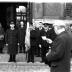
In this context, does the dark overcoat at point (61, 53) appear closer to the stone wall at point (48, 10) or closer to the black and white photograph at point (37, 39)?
the black and white photograph at point (37, 39)

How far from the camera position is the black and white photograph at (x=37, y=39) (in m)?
5.52

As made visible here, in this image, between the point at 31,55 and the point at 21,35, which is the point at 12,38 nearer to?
the point at 21,35

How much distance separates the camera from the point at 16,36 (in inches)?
524

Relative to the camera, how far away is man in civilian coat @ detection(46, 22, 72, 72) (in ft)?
17.6

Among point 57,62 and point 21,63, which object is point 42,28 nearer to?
point 21,63

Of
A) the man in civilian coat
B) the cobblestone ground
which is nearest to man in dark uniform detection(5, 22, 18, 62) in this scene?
the cobblestone ground

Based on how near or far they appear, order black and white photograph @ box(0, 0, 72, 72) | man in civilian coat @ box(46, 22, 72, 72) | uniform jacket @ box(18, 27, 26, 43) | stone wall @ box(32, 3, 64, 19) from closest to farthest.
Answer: man in civilian coat @ box(46, 22, 72, 72) → black and white photograph @ box(0, 0, 72, 72) → uniform jacket @ box(18, 27, 26, 43) → stone wall @ box(32, 3, 64, 19)

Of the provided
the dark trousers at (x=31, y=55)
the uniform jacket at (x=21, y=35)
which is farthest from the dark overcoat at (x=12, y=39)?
the dark trousers at (x=31, y=55)

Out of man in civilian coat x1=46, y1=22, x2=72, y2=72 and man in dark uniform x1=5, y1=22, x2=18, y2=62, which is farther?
man in dark uniform x1=5, y1=22, x2=18, y2=62

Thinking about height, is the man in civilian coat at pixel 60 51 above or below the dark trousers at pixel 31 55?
above

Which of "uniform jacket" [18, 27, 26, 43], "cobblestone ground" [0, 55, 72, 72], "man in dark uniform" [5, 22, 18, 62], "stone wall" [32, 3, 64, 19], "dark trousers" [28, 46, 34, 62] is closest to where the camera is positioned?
"cobblestone ground" [0, 55, 72, 72]

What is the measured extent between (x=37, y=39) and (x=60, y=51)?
7.75 meters

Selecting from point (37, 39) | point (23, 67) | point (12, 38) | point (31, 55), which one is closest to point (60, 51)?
point (23, 67)

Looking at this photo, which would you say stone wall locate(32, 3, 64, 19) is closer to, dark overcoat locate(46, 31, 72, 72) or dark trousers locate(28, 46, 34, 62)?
dark trousers locate(28, 46, 34, 62)
